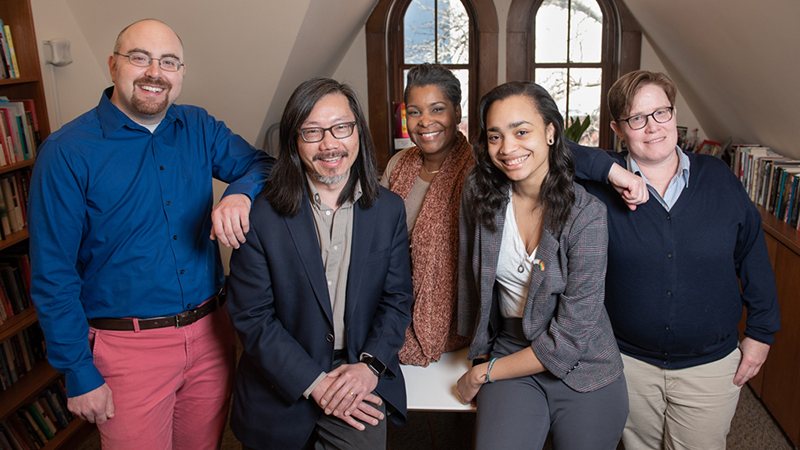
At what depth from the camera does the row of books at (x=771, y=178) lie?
279 cm

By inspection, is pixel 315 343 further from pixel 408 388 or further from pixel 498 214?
pixel 498 214

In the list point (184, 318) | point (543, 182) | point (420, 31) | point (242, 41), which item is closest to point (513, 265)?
point (543, 182)

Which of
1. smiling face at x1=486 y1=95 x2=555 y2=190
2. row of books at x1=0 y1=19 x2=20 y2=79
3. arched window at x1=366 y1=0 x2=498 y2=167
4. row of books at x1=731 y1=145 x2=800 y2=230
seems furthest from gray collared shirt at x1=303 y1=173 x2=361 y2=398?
arched window at x1=366 y1=0 x2=498 y2=167

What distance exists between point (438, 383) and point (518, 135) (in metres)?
0.86

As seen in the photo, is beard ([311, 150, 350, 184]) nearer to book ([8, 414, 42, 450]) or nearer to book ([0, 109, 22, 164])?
book ([0, 109, 22, 164])

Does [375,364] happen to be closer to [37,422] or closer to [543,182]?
[543,182]

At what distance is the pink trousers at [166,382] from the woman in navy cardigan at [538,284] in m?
0.83

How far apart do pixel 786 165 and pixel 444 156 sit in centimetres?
195

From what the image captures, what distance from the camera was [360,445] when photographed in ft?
5.47

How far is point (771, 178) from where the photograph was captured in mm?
2992

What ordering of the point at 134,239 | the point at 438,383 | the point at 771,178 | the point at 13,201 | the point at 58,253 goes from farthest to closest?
the point at 771,178
the point at 13,201
the point at 438,383
the point at 134,239
the point at 58,253

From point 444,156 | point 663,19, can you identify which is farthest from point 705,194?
point 663,19

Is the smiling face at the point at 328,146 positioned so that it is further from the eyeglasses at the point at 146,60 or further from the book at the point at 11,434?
the book at the point at 11,434

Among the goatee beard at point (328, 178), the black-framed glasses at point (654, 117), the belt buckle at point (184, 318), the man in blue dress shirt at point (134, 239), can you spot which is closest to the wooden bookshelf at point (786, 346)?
the black-framed glasses at point (654, 117)
